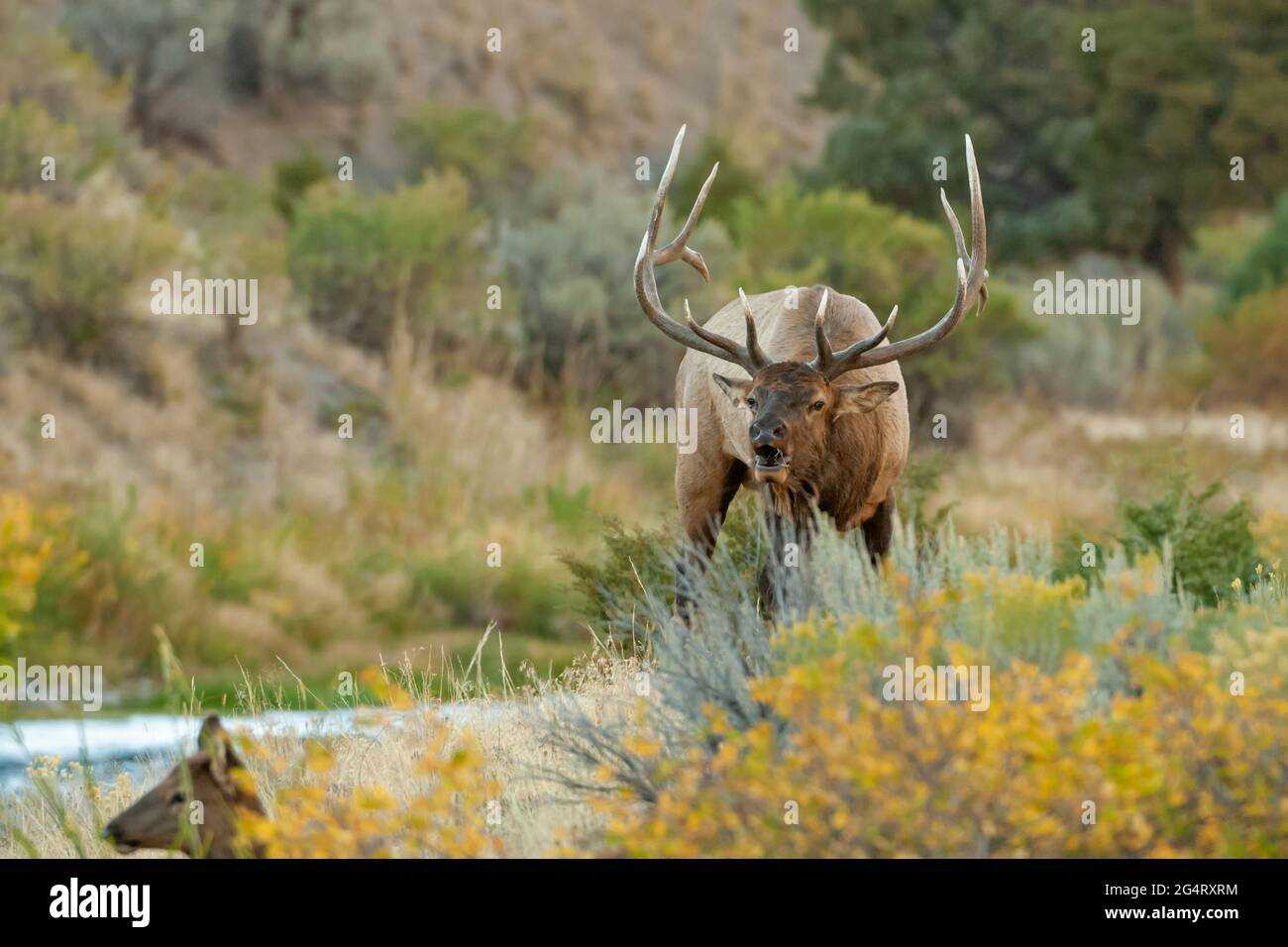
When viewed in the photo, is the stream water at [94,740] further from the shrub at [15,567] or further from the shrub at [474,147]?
the shrub at [474,147]

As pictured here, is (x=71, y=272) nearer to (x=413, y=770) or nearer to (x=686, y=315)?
→ (x=686, y=315)

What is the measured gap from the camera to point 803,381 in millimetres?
6863

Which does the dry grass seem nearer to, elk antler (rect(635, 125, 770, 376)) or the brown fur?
the brown fur

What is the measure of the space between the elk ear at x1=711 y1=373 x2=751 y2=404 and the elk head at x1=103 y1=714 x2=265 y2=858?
2.57 metres

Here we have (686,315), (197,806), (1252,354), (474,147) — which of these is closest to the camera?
(197,806)

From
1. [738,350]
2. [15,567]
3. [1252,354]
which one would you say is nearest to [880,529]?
[738,350]

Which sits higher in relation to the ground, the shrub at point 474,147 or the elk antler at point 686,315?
the shrub at point 474,147

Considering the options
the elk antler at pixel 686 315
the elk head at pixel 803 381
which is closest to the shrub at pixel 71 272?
the elk antler at pixel 686 315

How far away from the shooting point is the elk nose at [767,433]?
6598mm

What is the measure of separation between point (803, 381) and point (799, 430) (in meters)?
0.21

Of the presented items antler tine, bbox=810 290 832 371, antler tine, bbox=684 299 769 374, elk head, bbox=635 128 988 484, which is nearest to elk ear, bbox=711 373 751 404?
Answer: elk head, bbox=635 128 988 484

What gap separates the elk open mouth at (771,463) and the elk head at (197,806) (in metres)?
2.30
